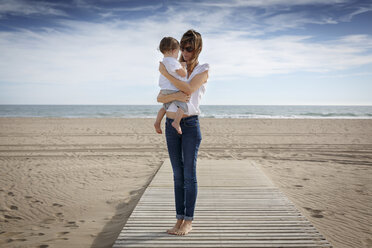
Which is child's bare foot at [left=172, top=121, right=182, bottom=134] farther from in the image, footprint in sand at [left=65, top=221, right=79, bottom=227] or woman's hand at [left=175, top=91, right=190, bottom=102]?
footprint in sand at [left=65, top=221, right=79, bottom=227]

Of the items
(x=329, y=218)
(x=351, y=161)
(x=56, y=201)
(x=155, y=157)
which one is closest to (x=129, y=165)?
(x=155, y=157)

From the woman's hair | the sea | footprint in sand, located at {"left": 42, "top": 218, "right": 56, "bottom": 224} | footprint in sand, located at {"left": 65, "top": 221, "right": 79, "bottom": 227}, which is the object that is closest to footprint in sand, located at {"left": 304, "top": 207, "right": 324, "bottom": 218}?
the woman's hair

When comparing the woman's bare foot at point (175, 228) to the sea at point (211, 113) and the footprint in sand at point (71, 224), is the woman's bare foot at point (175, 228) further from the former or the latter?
the sea at point (211, 113)

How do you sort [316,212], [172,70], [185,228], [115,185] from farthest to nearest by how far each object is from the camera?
1. [115,185]
2. [316,212]
3. [185,228]
4. [172,70]

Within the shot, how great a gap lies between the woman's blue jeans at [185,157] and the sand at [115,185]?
122cm

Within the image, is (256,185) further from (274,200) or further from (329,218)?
(329,218)

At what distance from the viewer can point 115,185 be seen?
17.3 ft

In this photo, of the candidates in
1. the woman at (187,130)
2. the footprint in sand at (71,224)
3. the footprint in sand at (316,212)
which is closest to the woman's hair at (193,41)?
the woman at (187,130)

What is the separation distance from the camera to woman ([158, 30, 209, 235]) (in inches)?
85.0

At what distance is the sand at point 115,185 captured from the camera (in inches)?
126

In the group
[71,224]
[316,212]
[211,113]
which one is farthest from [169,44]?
[211,113]

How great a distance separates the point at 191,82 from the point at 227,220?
170cm

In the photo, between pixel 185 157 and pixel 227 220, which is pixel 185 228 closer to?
pixel 227 220

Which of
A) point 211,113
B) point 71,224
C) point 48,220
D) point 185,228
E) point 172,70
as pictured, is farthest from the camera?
point 211,113
